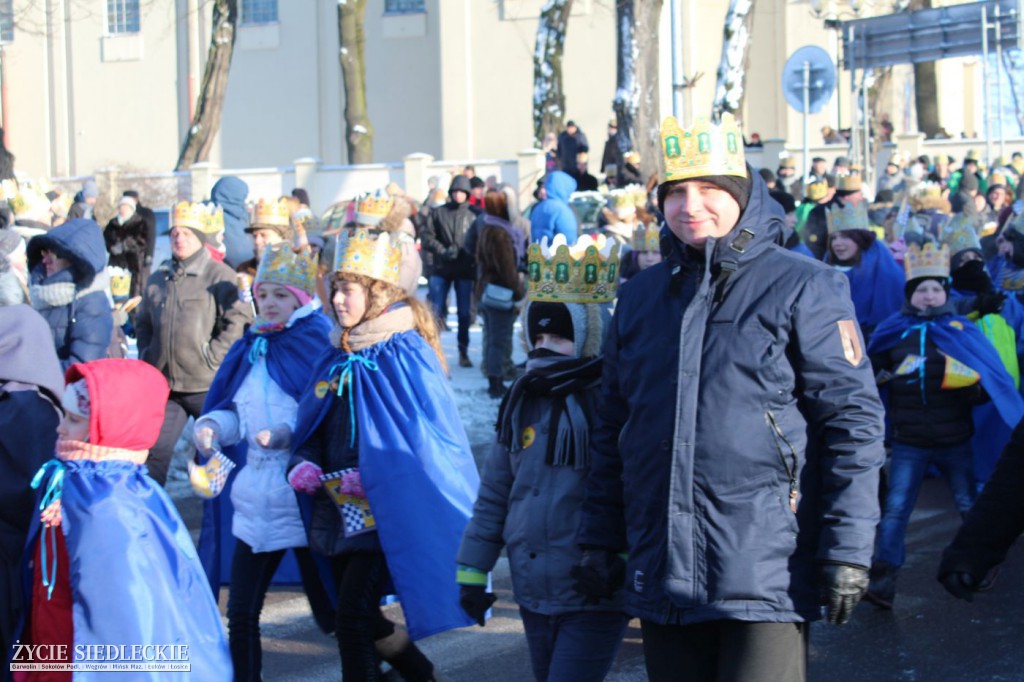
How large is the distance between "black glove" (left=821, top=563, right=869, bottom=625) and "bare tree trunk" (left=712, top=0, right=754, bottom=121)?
837 inches

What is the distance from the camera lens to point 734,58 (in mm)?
24625

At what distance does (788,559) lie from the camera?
3.75 m

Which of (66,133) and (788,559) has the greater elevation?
(66,133)

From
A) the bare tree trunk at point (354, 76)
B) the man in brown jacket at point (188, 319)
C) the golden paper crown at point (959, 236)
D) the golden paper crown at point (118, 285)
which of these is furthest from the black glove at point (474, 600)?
the bare tree trunk at point (354, 76)

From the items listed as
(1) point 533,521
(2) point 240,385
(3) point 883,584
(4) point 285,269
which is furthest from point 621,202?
(1) point 533,521

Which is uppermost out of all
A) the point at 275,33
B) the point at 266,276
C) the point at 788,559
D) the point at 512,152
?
the point at 275,33

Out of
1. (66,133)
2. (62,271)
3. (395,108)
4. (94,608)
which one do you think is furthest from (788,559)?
(66,133)

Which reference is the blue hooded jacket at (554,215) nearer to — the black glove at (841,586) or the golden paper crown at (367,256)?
the golden paper crown at (367,256)

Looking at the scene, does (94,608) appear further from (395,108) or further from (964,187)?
(395,108)

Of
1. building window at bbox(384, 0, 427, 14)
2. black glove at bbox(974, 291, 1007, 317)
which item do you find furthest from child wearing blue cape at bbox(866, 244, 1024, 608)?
building window at bbox(384, 0, 427, 14)

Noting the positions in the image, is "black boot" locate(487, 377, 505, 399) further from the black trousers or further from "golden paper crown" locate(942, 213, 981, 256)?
the black trousers

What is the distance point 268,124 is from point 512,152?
841 cm

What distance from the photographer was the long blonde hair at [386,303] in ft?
18.9

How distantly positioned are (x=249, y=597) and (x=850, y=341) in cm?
286
